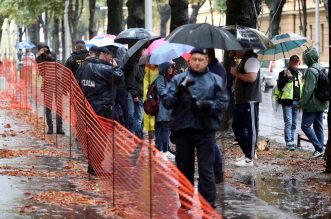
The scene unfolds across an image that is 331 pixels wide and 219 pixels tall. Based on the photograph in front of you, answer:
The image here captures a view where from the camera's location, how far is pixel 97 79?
11.4 m

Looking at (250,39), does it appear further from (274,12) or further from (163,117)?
(274,12)

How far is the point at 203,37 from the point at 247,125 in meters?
2.89

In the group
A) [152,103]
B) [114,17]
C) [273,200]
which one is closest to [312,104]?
[152,103]

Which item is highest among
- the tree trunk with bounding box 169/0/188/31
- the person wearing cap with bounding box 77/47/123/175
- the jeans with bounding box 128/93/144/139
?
the tree trunk with bounding box 169/0/188/31

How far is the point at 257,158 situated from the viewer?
13742mm

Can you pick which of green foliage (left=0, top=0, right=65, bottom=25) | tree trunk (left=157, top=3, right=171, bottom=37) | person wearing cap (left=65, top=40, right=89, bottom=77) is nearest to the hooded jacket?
person wearing cap (left=65, top=40, right=89, bottom=77)

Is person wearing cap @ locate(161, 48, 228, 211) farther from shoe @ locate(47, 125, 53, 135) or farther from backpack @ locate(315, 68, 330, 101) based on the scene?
shoe @ locate(47, 125, 53, 135)

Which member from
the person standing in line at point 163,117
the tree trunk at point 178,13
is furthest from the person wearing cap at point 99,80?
the tree trunk at point 178,13

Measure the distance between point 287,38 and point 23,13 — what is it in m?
32.9

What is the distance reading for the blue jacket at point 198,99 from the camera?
329 inches

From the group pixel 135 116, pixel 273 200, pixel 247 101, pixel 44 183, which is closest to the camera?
pixel 273 200

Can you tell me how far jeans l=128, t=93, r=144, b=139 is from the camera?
14.1 m

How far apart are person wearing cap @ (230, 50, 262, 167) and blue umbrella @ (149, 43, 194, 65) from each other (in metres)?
1.07

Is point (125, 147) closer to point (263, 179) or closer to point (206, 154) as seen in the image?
point (206, 154)
